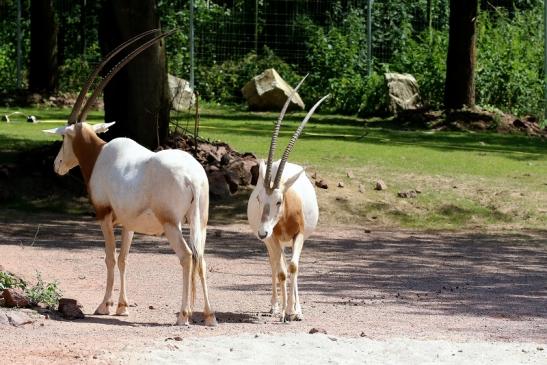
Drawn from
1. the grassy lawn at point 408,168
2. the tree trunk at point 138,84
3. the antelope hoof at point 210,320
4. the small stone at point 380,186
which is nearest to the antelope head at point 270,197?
the antelope hoof at point 210,320

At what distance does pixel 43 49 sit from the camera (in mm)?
24266

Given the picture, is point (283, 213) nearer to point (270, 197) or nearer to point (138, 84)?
point (270, 197)

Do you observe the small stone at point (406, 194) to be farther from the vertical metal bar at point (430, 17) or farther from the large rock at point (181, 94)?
the vertical metal bar at point (430, 17)

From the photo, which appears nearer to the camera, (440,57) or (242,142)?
(242,142)

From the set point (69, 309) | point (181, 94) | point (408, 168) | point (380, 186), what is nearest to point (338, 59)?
point (181, 94)

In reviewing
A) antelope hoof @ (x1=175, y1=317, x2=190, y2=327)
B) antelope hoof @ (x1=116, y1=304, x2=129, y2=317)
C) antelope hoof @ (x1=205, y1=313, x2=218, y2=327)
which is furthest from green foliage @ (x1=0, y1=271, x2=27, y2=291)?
antelope hoof @ (x1=205, y1=313, x2=218, y2=327)

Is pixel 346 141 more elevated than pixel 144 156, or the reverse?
pixel 144 156

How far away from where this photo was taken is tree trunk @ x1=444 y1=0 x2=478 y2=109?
21938mm

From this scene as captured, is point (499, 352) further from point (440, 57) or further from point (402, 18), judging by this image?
point (402, 18)

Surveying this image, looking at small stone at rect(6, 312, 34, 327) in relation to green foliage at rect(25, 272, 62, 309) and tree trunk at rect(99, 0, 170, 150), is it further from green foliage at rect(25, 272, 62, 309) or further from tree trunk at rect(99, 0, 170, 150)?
tree trunk at rect(99, 0, 170, 150)

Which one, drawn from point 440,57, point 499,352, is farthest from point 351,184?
point 440,57

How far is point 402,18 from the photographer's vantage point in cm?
2683

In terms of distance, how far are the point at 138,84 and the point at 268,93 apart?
910cm

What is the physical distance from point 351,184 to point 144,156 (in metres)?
7.16
